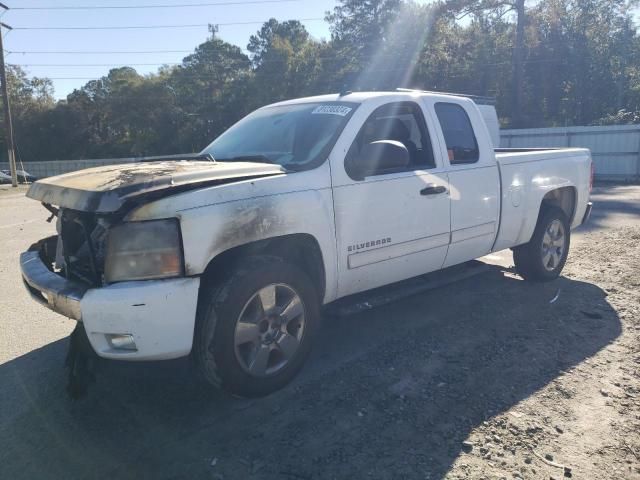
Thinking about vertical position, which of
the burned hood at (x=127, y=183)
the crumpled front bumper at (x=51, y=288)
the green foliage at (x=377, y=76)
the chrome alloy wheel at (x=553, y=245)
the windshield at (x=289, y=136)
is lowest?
the chrome alloy wheel at (x=553, y=245)

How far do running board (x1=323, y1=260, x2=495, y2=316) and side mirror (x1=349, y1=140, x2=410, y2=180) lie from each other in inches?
39.3

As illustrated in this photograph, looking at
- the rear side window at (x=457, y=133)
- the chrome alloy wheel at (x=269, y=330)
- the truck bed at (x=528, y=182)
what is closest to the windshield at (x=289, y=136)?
the chrome alloy wheel at (x=269, y=330)

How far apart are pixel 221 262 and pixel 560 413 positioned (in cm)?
226

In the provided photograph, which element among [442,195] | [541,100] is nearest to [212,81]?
[541,100]

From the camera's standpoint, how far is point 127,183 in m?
3.00

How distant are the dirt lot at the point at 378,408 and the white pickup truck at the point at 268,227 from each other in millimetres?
396

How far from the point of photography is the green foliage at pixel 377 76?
106ft

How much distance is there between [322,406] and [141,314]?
1.26 meters

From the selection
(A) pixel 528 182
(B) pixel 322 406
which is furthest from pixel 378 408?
(A) pixel 528 182

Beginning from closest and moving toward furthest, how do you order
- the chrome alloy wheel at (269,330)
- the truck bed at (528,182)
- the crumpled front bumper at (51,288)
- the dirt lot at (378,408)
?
the dirt lot at (378,408) → the crumpled front bumper at (51,288) → the chrome alloy wheel at (269,330) → the truck bed at (528,182)

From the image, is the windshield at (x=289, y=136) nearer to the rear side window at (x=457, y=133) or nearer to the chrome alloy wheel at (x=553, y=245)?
the rear side window at (x=457, y=133)

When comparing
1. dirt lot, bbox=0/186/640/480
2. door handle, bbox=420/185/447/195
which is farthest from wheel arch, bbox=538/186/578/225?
door handle, bbox=420/185/447/195

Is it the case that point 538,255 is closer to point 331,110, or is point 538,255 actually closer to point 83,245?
point 331,110

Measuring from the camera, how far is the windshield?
3863mm
